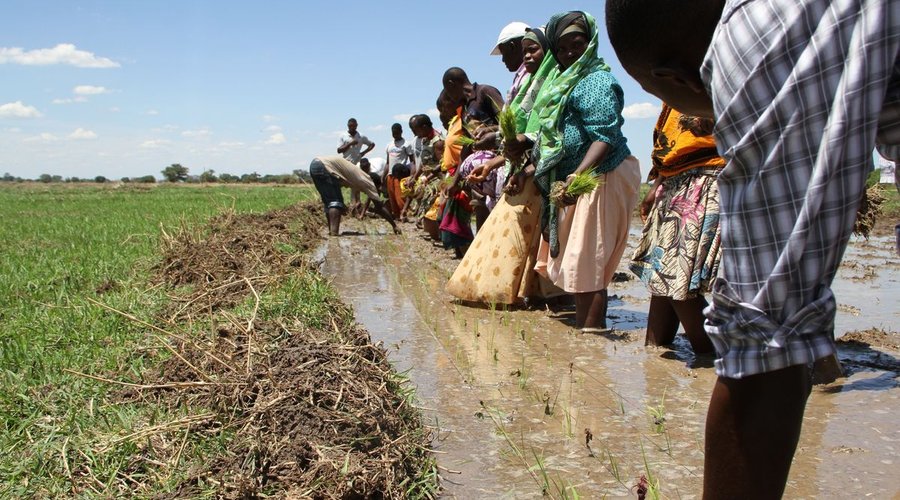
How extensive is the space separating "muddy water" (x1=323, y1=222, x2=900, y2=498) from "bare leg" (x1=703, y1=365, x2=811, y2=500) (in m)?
1.06

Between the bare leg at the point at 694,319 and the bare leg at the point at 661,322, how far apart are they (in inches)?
7.3

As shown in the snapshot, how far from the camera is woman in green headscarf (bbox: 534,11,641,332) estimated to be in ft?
15.1

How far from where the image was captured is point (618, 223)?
15.7 feet

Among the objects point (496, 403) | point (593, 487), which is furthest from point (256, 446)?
point (496, 403)

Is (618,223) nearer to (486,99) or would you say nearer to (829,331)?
(486,99)

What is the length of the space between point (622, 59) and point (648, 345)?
308 cm

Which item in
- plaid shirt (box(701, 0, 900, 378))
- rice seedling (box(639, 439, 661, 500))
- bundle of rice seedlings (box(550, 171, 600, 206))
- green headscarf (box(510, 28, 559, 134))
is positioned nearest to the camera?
plaid shirt (box(701, 0, 900, 378))

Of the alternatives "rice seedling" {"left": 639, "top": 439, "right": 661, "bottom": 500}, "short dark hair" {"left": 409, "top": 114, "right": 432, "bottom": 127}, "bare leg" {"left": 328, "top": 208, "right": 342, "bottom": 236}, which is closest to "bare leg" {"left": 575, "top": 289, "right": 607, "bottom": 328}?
"rice seedling" {"left": 639, "top": 439, "right": 661, "bottom": 500}

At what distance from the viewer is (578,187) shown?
4453 mm

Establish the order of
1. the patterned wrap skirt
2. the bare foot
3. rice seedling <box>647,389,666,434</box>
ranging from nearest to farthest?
rice seedling <box>647,389,666,434</box> → the bare foot → the patterned wrap skirt

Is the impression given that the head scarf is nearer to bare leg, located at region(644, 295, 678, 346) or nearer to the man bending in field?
bare leg, located at region(644, 295, 678, 346)

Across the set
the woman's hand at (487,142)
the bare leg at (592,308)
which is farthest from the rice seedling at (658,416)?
the woman's hand at (487,142)

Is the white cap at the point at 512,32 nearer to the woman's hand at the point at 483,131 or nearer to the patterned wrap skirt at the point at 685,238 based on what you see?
the woman's hand at the point at 483,131

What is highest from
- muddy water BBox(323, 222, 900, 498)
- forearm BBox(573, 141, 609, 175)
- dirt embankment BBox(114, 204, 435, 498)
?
forearm BBox(573, 141, 609, 175)
